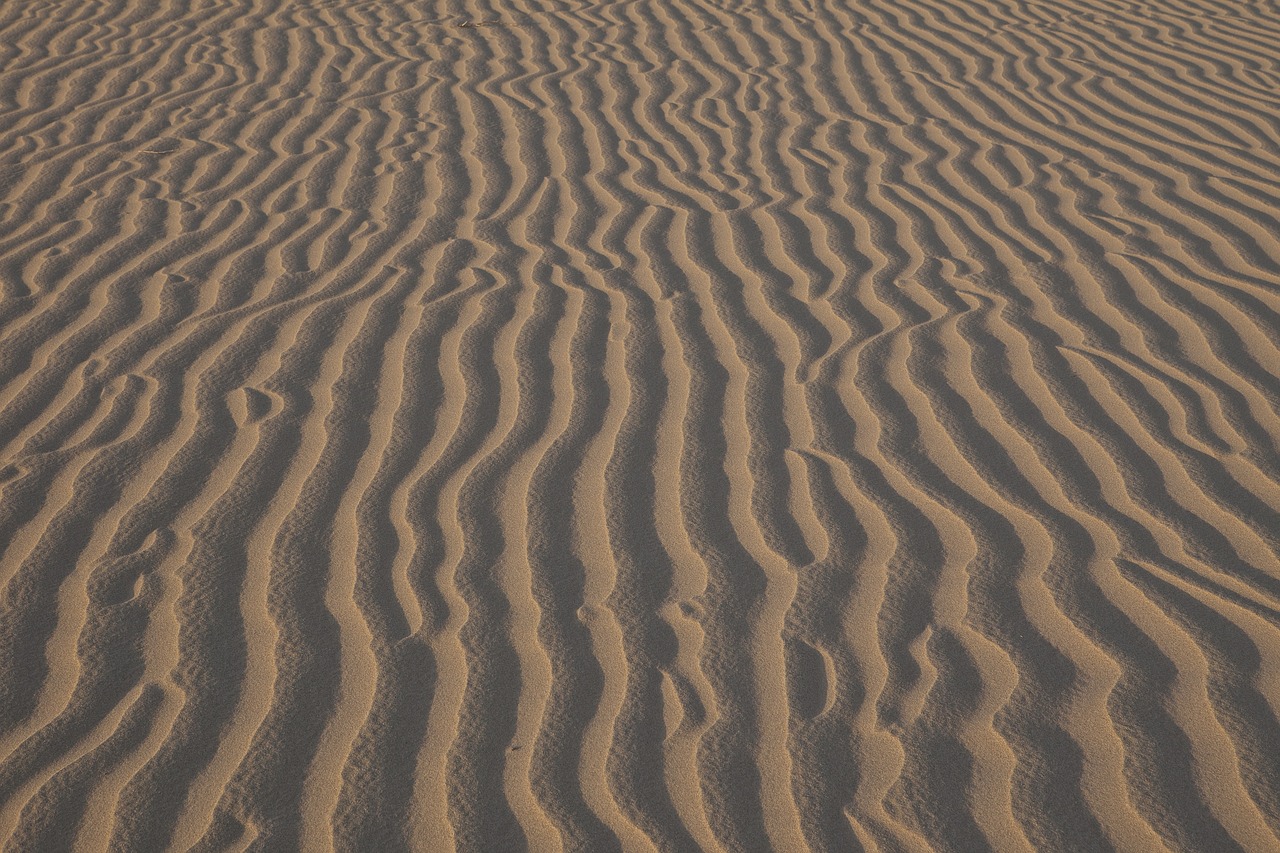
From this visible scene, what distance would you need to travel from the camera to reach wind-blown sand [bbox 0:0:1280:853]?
7.43ft

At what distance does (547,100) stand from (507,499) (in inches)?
157

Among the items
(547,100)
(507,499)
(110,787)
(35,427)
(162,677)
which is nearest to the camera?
(110,787)

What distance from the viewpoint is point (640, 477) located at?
10.5ft

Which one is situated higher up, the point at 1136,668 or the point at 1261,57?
the point at 1136,668

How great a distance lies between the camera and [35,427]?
3.34 metres


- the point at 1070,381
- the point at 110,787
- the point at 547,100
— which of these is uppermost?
the point at 110,787

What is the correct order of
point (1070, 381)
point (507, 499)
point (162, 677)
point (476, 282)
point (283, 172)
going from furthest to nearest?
point (283, 172)
point (476, 282)
point (1070, 381)
point (507, 499)
point (162, 677)

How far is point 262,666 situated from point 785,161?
398 cm

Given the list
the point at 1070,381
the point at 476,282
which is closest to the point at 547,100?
the point at 476,282

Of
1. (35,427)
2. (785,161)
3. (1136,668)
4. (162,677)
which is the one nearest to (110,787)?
(162,677)

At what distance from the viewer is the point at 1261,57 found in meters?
6.96

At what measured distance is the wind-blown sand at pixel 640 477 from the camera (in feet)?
7.43

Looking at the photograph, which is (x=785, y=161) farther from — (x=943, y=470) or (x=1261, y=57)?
(x=1261, y=57)

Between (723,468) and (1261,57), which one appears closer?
(723,468)
